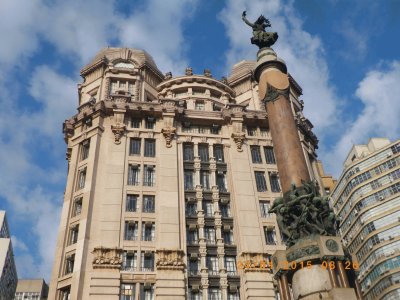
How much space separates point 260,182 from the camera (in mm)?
47000

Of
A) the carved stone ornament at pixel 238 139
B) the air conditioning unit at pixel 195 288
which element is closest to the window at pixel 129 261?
the air conditioning unit at pixel 195 288

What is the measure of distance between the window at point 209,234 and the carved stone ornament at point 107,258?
830 centimetres

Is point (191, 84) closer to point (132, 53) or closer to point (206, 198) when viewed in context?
point (132, 53)

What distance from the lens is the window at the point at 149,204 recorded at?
43.0 meters

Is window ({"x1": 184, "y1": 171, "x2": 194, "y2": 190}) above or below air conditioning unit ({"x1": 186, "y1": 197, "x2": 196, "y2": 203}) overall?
above

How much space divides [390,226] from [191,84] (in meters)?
33.1

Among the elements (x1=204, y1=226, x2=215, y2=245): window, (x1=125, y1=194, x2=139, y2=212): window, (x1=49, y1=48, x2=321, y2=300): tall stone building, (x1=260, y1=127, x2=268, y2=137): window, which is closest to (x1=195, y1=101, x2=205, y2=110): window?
(x1=49, y1=48, x2=321, y2=300): tall stone building

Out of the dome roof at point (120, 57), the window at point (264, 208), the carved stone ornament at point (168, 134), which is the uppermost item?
the dome roof at point (120, 57)

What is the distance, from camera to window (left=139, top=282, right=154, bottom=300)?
123 feet

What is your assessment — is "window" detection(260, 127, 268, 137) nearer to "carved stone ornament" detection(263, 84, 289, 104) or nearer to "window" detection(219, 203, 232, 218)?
"window" detection(219, 203, 232, 218)

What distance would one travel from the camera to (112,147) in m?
46.6

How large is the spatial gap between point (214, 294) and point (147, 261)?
6384 mm

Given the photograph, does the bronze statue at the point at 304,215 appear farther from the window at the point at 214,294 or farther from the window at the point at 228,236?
the window at the point at 228,236

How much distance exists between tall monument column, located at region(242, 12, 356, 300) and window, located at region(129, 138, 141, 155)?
24797 mm
